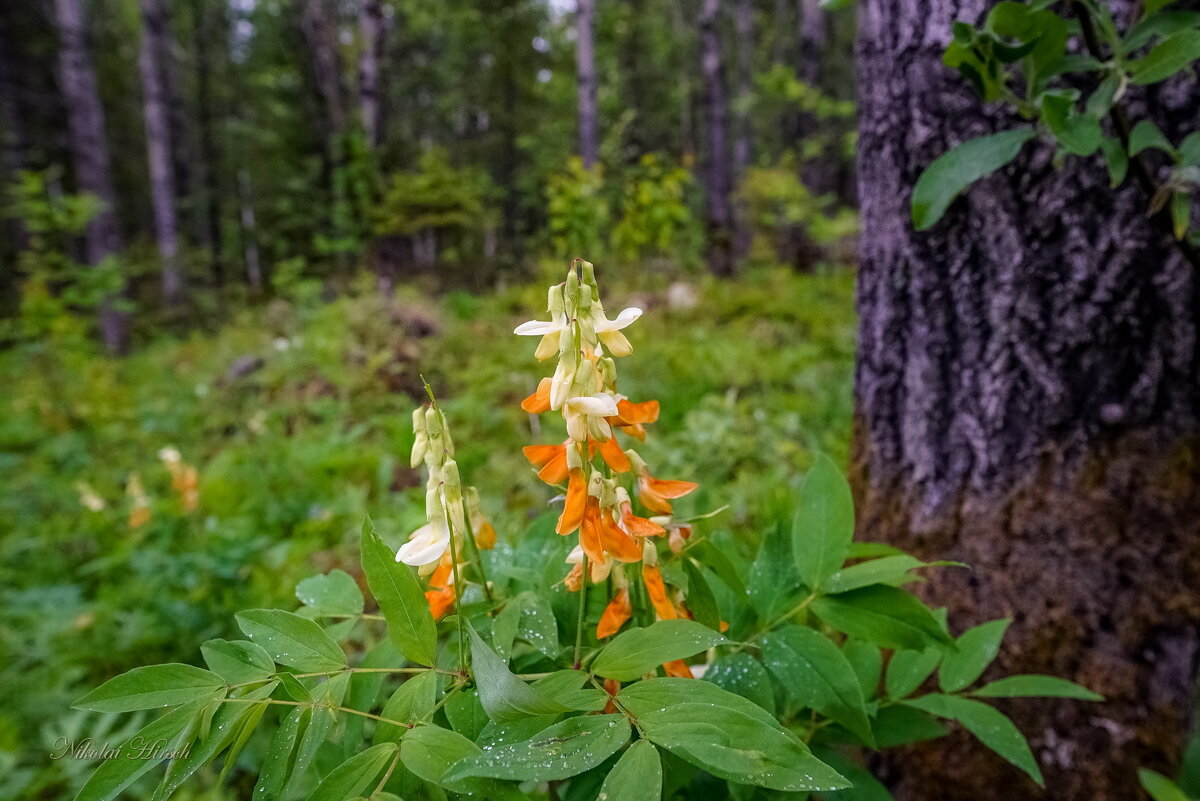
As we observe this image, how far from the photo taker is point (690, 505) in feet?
3.59

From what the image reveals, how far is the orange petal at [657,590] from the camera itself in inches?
25.1

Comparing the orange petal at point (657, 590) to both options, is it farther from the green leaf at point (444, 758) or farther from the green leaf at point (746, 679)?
the green leaf at point (444, 758)

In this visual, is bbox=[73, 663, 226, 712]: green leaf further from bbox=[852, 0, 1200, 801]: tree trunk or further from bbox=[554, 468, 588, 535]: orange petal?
bbox=[852, 0, 1200, 801]: tree trunk

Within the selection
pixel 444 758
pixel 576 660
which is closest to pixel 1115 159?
pixel 576 660

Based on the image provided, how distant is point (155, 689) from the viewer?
55 cm

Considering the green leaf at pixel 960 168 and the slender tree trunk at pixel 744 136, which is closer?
the green leaf at pixel 960 168

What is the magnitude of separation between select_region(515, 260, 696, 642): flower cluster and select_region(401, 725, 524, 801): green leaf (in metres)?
0.18

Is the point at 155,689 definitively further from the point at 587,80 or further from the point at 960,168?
the point at 587,80

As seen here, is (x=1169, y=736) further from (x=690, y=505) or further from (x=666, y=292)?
(x=666, y=292)

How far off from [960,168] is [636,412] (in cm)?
71

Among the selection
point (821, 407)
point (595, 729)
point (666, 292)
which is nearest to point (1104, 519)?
point (595, 729)

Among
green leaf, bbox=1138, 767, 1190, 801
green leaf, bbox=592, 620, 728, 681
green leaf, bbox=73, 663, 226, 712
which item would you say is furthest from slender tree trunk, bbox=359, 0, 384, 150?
green leaf, bbox=1138, 767, 1190, 801

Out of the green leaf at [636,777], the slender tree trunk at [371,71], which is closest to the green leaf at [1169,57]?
the green leaf at [636,777]

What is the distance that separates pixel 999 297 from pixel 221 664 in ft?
4.35
